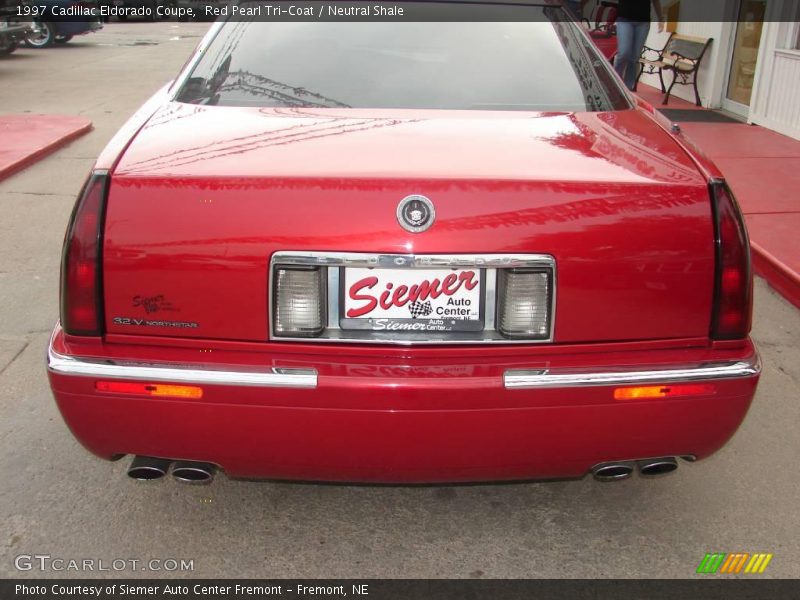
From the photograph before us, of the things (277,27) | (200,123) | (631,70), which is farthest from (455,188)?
(631,70)

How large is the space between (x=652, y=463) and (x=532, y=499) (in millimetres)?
597

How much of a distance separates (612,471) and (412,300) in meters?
0.79

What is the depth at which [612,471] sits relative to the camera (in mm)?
2355

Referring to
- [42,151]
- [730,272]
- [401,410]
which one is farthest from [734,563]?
[42,151]

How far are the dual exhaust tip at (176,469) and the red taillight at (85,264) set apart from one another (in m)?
0.41

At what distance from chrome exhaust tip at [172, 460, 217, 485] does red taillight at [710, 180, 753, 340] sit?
1.46 metres

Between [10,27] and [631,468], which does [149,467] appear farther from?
[10,27]

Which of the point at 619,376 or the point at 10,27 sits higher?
the point at 619,376

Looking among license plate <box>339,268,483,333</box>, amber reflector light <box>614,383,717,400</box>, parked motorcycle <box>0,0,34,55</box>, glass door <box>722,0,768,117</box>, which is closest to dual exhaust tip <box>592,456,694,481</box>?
amber reflector light <box>614,383,717,400</box>

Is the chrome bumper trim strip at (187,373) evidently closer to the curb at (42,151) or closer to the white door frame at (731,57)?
the curb at (42,151)

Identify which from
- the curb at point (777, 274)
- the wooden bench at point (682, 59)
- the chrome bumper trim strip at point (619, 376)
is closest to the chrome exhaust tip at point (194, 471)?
the chrome bumper trim strip at point (619, 376)

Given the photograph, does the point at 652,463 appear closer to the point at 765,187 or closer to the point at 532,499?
the point at 532,499

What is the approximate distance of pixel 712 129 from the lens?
9188 millimetres

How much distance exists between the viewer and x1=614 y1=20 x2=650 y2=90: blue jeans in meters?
10.4
